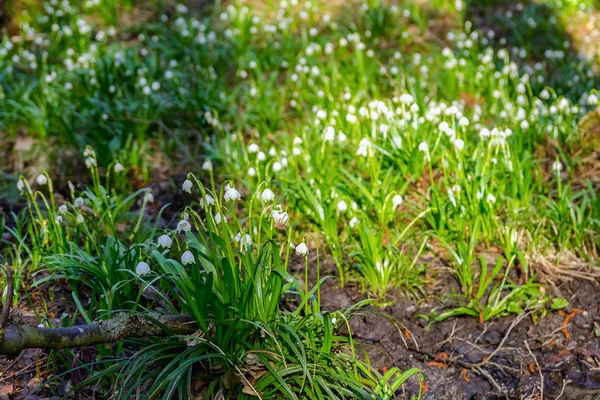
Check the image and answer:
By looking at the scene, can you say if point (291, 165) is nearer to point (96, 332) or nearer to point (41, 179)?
point (41, 179)

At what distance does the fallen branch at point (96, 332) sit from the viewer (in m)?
2.09

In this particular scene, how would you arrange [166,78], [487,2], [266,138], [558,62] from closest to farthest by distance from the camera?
[266,138] → [166,78] → [558,62] → [487,2]

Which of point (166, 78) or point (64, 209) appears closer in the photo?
point (64, 209)

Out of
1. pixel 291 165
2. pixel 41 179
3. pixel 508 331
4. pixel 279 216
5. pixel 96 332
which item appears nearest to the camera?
pixel 96 332

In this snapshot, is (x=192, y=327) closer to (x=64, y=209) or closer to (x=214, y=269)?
(x=214, y=269)

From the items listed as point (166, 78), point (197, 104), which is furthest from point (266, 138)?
point (166, 78)

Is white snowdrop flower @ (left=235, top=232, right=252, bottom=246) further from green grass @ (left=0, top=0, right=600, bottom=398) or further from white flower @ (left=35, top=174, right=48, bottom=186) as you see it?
white flower @ (left=35, top=174, right=48, bottom=186)

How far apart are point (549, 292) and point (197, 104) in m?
3.33

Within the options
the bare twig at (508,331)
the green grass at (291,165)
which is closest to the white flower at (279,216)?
the green grass at (291,165)

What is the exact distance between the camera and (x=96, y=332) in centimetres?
234

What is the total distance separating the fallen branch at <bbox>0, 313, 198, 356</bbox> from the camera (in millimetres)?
2093

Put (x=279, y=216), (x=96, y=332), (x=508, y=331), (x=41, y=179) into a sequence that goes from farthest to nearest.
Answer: (x=41, y=179), (x=508, y=331), (x=279, y=216), (x=96, y=332)

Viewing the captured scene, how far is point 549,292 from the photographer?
341cm


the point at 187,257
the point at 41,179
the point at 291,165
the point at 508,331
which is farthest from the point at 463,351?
the point at 41,179
